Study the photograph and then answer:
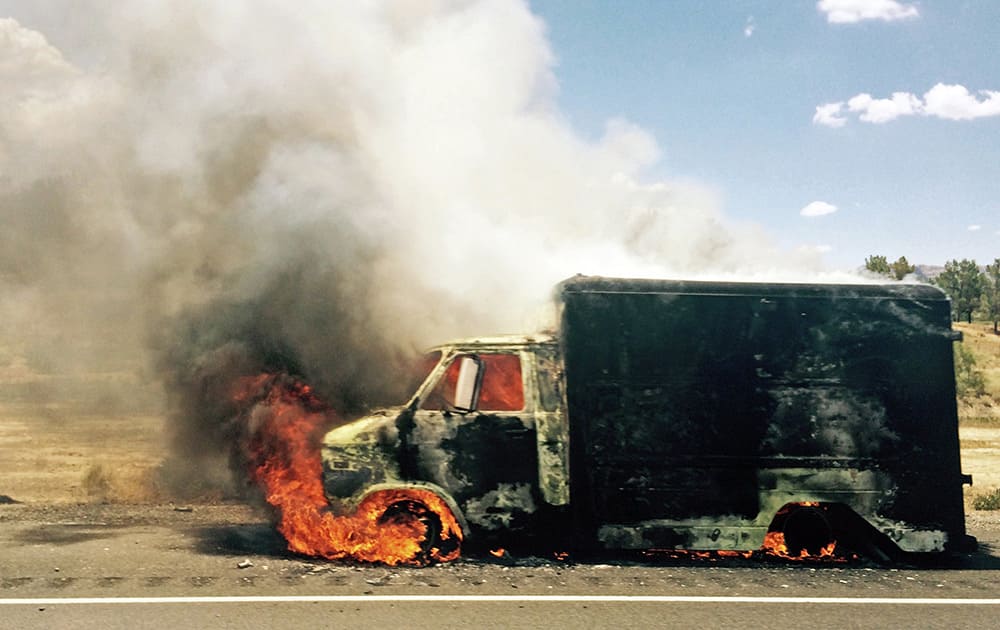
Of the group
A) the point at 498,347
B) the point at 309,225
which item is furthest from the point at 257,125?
the point at 498,347

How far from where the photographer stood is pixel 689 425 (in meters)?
6.75

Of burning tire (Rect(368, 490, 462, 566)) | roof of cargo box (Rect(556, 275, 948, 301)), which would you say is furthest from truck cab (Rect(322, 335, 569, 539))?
roof of cargo box (Rect(556, 275, 948, 301))

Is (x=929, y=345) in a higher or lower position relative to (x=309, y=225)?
lower

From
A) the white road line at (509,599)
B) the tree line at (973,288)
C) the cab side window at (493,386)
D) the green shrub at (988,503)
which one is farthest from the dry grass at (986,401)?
the tree line at (973,288)

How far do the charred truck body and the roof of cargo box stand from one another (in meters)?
0.01

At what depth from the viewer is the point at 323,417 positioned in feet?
26.2

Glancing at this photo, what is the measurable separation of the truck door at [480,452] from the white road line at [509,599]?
1104 millimetres

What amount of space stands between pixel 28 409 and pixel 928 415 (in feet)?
99.7

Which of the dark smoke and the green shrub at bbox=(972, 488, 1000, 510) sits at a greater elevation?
the dark smoke

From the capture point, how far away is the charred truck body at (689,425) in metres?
6.64

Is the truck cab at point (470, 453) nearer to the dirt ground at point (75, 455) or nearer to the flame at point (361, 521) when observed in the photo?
the flame at point (361, 521)

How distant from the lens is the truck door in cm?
663

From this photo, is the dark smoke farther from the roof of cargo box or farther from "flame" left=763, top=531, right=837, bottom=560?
"flame" left=763, top=531, right=837, bottom=560

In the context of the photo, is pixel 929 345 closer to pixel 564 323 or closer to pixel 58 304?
pixel 564 323
